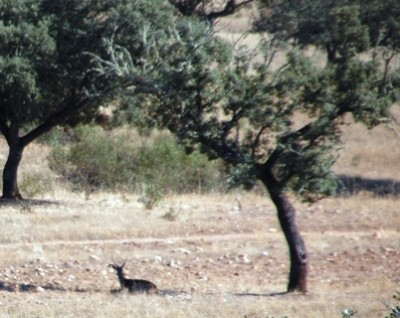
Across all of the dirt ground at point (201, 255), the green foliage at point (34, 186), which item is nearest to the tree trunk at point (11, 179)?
the green foliage at point (34, 186)

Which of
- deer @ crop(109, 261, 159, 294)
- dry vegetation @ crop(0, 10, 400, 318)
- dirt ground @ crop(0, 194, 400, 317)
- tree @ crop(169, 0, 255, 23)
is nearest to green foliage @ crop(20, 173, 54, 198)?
dry vegetation @ crop(0, 10, 400, 318)

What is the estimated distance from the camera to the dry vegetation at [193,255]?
40.1 ft

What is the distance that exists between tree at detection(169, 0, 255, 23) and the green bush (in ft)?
13.8

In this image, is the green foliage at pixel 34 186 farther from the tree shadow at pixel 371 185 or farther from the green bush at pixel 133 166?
the tree shadow at pixel 371 185

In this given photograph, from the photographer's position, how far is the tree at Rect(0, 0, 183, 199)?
69.8ft

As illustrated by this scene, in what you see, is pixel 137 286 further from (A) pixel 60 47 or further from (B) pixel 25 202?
(A) pixel 60 47

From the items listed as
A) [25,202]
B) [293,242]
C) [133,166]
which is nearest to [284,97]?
[293,242]

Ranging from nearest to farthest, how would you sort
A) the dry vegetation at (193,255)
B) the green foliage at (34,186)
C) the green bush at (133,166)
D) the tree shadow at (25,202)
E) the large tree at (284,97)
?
1. the dry vegetation at (193,255)
2. the large tree at (284,97)
3. the tree shadow at (25,202)
4. the green foliage at (34,186)
5. the green bush at (133,166)

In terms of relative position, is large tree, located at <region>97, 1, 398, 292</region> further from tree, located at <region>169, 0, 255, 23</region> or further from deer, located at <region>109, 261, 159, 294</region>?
tree, located at <region>169, 0, 255, 23</region>

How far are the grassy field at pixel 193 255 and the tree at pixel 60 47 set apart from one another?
2446 millimetres

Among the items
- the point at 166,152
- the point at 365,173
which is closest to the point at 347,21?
the point at 166,152

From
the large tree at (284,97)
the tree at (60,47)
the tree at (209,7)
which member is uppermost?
the tree at (209,7)

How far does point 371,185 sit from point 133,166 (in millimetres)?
7314

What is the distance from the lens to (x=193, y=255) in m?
17.1
